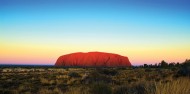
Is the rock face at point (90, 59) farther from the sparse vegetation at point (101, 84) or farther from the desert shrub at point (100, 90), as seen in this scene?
the desert shrub at point (100, 90)

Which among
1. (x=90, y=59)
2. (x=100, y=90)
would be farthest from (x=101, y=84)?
(x=90, y=59)

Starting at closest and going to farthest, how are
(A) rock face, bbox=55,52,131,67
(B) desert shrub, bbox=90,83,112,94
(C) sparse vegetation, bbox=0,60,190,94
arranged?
1. (C) sparse vegetation, bbox=0,60,190,94
2. (B) desert shrub, bbox=90,83,112,94
3. (A) rock face, bbox=55,52,131,67

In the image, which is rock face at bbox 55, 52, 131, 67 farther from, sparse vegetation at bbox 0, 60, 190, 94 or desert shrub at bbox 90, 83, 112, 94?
desert shrub at bbox 90, 83, 112, 94

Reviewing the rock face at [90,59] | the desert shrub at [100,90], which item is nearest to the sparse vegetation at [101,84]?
the desert shrub at [100,90]

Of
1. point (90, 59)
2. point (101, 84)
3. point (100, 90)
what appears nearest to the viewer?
point (100, 90)

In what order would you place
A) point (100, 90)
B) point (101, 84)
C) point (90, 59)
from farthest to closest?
point (90, 59) < point (101, 84) < point (100, 90)

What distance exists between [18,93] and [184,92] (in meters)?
12.0

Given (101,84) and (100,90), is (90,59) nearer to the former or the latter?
(101,84)

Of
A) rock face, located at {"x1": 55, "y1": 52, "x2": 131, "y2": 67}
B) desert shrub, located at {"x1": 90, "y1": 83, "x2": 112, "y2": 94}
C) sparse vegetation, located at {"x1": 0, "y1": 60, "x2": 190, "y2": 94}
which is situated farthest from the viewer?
rock face, located at {"x1": 55, "y1": 52, "x2": 131, "y2": 67}

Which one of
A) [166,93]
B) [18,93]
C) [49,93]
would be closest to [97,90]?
[166,93]

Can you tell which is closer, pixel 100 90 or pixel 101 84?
pixel 100 90

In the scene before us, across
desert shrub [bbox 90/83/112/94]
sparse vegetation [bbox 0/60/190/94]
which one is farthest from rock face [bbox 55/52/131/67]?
desert shrub [bbox 90/83/112/94]

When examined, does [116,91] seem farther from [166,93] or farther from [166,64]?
[166,64]

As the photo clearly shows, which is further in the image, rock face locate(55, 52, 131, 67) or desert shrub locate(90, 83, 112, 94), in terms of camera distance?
rock face locate(55, 52, 131, 67)
